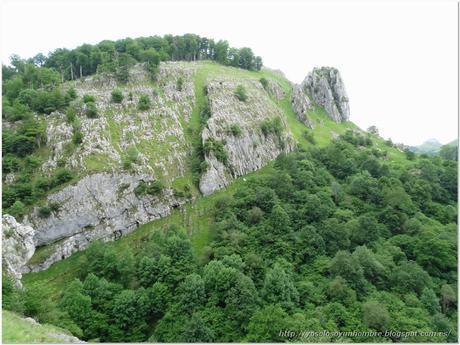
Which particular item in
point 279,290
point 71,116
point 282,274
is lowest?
point 279,290

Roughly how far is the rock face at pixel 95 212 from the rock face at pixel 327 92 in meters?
98.3

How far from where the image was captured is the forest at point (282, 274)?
173 feet

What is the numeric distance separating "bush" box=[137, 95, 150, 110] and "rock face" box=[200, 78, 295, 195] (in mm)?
20789

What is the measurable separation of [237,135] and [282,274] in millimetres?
57820

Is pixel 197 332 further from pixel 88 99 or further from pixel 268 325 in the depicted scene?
pixel 88 99

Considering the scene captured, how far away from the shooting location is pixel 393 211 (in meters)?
83.8

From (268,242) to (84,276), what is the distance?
40675mm

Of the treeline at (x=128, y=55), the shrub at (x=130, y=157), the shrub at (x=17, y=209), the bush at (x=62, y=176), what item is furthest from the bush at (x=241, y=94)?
the shrub at (x=17, y=209)

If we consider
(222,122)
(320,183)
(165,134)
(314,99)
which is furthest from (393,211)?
(314,99)

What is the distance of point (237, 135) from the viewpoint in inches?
4218

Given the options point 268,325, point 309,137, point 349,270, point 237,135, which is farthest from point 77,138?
point 309,137

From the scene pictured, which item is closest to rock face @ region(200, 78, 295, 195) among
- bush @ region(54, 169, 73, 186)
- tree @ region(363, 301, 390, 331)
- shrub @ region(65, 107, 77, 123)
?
bush @ region(54, 169, 73, 186)

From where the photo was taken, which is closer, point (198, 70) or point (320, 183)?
point (320, 183)

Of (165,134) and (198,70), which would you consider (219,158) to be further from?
(198,70)
